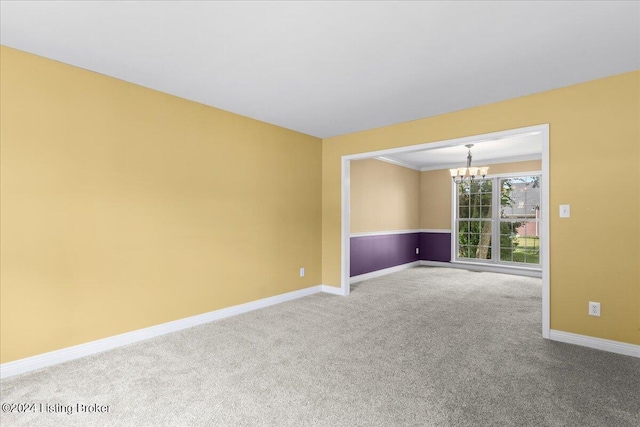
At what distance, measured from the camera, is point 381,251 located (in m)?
6.53

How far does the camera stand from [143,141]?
10.1 ft

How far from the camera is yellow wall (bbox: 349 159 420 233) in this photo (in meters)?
5.97

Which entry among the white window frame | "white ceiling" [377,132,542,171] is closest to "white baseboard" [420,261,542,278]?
the white window frame

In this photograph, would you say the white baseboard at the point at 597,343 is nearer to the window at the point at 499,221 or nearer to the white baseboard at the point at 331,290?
the white baseboard at the point at 331,290

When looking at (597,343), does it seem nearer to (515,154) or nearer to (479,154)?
(479,154)

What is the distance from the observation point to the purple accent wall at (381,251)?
19.4 feet

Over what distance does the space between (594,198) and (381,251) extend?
3.96m

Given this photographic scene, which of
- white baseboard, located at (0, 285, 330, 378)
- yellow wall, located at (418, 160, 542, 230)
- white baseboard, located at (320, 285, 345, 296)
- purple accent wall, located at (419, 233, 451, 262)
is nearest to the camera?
white baseboard, located at (0, 285, 330, 378)

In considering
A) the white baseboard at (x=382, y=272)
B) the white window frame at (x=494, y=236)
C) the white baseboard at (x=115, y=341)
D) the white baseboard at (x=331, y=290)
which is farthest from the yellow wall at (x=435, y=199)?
the white baseboard at (x=115, y=341)

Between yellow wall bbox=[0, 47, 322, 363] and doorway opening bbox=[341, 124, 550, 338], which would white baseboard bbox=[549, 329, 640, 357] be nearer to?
doorway opening bbox=[341, 124, 550, 338]

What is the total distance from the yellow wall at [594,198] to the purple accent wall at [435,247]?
15.0 ft

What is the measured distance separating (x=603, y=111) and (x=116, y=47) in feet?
13.6

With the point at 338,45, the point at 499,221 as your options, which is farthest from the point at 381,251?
the point at 338,45

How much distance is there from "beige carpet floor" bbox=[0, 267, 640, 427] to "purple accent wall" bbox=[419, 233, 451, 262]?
13.1 ft
